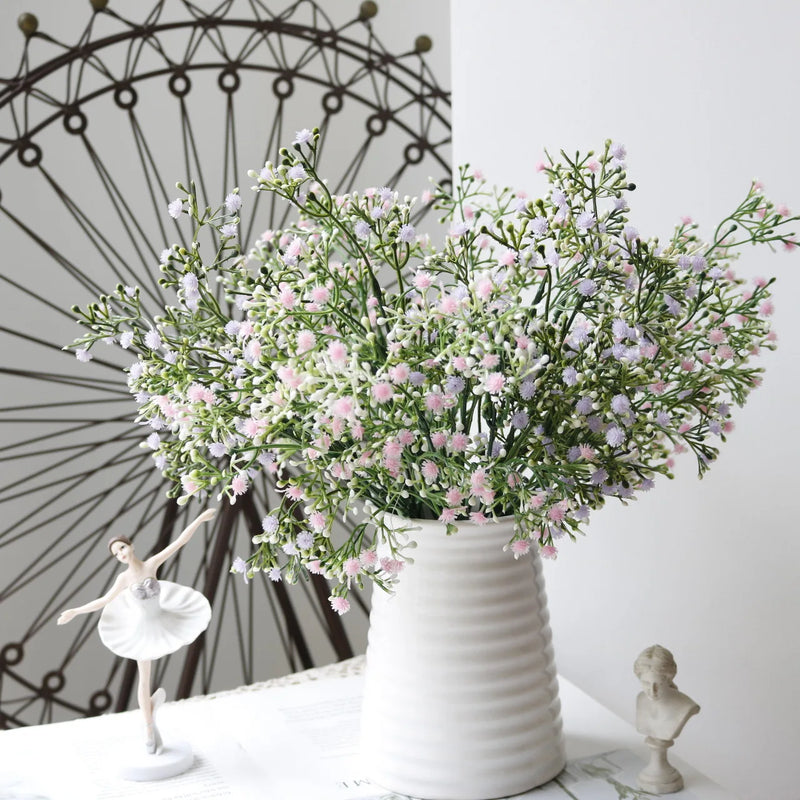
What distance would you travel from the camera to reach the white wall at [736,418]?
1085 millimetres

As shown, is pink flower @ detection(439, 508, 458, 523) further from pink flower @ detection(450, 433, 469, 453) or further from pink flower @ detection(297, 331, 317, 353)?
pink flower @ detection(297, 331, 317, 353)

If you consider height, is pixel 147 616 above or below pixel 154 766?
above

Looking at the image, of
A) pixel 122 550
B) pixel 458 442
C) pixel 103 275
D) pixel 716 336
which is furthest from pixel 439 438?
pixel 103 275

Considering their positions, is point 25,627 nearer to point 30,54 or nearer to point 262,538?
point 30,54

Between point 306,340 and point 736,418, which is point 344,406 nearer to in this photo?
point 306,340

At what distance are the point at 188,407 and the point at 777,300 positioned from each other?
64 cm

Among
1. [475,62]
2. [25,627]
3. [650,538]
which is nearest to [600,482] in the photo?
[650,538]

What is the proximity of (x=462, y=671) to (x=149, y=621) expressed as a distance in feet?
1.02

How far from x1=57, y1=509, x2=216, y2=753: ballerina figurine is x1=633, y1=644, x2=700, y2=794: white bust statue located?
0.42m

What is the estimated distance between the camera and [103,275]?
2031 mm

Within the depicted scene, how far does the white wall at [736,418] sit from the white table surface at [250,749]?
19 centimetres

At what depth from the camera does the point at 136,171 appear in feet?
6.77

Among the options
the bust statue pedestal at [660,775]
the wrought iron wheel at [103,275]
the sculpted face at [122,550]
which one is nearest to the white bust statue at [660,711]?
the bust statue pedestal at [660,775]

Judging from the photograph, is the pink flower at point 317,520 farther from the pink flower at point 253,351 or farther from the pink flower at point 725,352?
the pink flower at point 725,352
